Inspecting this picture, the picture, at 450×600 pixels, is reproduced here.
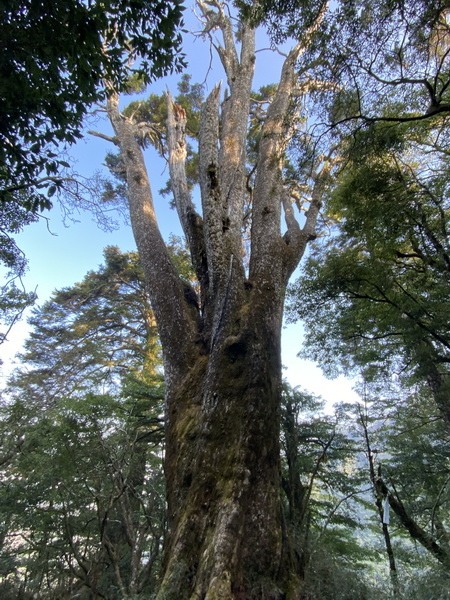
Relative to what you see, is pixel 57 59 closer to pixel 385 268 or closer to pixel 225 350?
pixel 225 350

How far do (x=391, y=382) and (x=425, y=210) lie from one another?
3.52m

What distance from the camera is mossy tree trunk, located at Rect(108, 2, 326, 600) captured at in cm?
205

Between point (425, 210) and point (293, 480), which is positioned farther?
point (425, 210)

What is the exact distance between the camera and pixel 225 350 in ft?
9.59

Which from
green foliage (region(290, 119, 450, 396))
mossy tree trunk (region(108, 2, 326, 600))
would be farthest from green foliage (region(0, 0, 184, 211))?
green foliage (region(290, 119, 450, 396))

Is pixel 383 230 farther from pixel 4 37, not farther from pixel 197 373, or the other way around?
pixel 4 37

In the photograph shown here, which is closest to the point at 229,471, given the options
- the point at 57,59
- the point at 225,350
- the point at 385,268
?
the point at 225,350

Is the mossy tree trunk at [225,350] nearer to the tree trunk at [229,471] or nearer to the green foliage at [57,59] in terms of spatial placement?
the tree trunk at [229,471]

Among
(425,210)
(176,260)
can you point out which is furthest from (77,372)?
(425,210)

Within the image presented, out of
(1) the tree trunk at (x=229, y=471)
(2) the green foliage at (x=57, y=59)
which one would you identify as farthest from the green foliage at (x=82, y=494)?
(2) the green foliage at (x=57, y=59)

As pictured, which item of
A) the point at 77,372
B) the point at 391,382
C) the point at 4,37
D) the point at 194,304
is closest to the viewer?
the point at 4,37

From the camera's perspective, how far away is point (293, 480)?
4.02 m

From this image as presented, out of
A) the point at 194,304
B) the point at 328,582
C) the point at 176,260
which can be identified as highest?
the point at 176,260

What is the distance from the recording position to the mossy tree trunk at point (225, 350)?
2055mm
